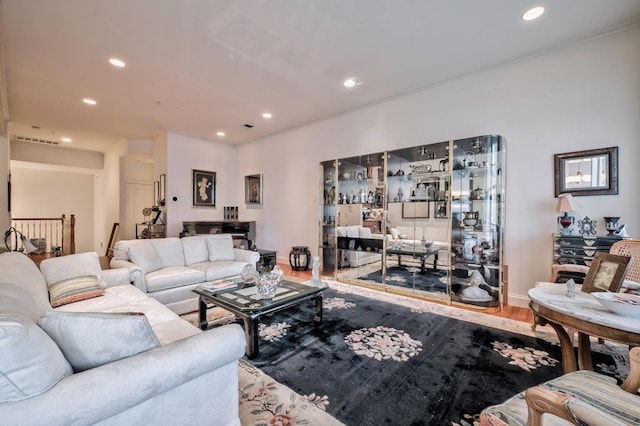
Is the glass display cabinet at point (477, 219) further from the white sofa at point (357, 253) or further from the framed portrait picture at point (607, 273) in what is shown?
the framed portrait picture at point (607, 273)

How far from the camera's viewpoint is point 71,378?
3.21 feet

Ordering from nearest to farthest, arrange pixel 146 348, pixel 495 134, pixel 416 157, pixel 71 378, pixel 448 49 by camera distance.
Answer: pixel 71 378 < pixel 146 348 < pixel 448 49 < pixel 495 134 < pixel 416 157

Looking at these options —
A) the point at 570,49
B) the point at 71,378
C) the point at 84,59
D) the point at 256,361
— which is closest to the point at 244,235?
the point at 84,59

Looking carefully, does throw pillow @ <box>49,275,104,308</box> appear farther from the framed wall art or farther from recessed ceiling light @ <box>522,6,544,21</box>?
the framed wall art

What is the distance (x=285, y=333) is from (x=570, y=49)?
15.1ft

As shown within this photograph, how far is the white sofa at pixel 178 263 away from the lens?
3.17 meters

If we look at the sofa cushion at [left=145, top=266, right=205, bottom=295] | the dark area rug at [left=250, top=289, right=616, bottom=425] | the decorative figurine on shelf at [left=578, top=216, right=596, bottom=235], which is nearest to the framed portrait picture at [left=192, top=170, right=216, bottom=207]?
the sofa cushion at [left=145, top=266, right=205, bottom=295]

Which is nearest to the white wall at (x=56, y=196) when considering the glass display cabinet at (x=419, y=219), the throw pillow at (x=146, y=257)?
the throw pillow at (x=146, y=257)

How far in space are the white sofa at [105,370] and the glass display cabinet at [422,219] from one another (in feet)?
10.9

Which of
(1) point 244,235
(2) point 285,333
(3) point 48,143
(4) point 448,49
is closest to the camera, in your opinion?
(2) point 285,333

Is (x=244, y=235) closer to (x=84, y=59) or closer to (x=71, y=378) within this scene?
(x=84, y=59)

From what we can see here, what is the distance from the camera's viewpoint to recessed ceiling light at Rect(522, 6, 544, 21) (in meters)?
2.62

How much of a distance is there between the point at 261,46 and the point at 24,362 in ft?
11.0

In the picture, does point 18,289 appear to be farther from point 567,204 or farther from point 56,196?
point 56,196
